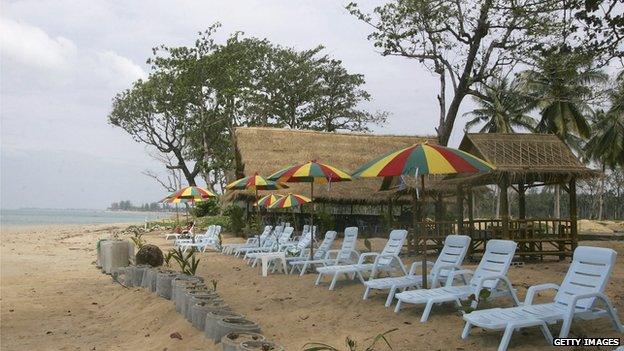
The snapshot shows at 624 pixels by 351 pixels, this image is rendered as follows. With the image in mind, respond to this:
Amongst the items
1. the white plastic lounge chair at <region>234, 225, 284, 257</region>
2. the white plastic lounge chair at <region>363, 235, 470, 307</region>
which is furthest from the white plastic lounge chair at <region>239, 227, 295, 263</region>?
the white plastic lounge chair at <region>363, 235, 470, 307</region>

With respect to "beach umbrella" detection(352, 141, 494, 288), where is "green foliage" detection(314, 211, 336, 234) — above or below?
below

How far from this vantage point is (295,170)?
9.51 metres

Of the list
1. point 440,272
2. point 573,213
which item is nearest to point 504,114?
point 573,213

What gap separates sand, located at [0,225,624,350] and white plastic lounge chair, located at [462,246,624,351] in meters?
0.24

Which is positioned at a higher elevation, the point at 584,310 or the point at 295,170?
the point at 295,170

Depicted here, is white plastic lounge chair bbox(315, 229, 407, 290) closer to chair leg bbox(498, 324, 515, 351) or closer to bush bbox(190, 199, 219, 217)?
chair leg bbox(498, 324, 515, 351)

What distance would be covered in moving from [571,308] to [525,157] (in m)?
7.83

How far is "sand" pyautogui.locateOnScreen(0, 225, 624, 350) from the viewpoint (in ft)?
16.6

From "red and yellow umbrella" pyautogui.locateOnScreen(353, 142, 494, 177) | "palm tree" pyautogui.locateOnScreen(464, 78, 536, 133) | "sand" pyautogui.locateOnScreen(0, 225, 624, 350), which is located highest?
"palm tree" pyautogui.locateOnScreen(464, 78, 536, 133)

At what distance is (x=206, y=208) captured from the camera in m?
31.2

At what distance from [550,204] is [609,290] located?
53508mm

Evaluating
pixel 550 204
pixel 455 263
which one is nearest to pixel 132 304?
pixel 455 263

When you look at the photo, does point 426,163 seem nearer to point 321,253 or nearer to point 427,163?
point 427,163

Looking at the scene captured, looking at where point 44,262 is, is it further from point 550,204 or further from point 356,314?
point 550,204
